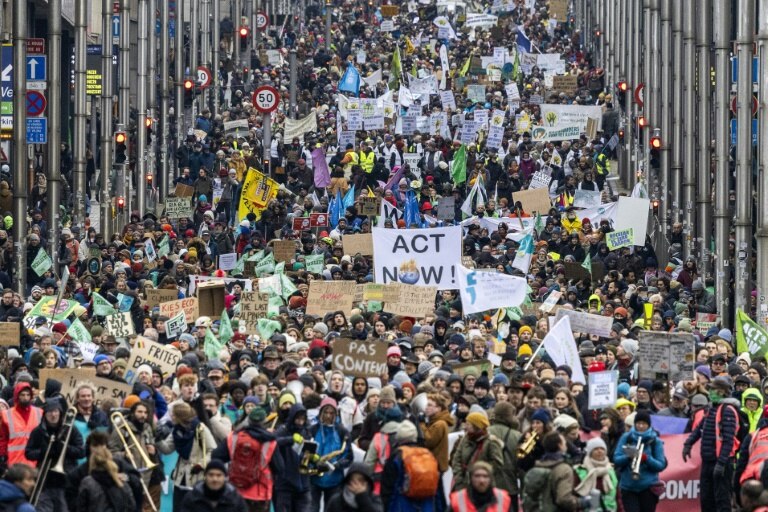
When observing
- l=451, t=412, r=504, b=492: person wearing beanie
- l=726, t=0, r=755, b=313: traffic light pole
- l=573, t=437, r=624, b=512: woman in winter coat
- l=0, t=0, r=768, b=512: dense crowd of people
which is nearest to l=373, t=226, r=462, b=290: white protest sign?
l=0, t=0, r=768, b=512: dense crowd of people

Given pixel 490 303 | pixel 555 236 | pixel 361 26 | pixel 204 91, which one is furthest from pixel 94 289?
pixel 361 26

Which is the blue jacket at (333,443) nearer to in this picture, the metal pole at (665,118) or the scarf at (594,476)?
the scarf at (594,476)

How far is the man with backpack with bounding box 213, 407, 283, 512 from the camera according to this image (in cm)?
1938

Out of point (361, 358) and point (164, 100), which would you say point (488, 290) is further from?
point (164, 100)

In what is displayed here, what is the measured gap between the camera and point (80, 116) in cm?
4531

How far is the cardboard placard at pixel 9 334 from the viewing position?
26.6 metres

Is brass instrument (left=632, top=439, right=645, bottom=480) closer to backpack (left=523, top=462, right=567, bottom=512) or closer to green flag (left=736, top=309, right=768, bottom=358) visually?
backpack (left=523, top=462, right=567, bottom=512)

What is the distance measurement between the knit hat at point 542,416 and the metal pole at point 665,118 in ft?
89.6

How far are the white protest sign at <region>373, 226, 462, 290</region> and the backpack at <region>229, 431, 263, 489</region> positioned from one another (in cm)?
1232

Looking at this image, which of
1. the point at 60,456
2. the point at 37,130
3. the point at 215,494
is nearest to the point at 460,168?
the point at 37,130

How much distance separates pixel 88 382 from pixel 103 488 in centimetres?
237

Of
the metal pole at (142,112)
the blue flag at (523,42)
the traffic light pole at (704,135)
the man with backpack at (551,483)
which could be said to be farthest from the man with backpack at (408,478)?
the blue flag at (523,42)

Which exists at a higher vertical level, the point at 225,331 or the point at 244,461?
the point at 225,331

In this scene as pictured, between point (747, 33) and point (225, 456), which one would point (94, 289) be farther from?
point (225, 456)
